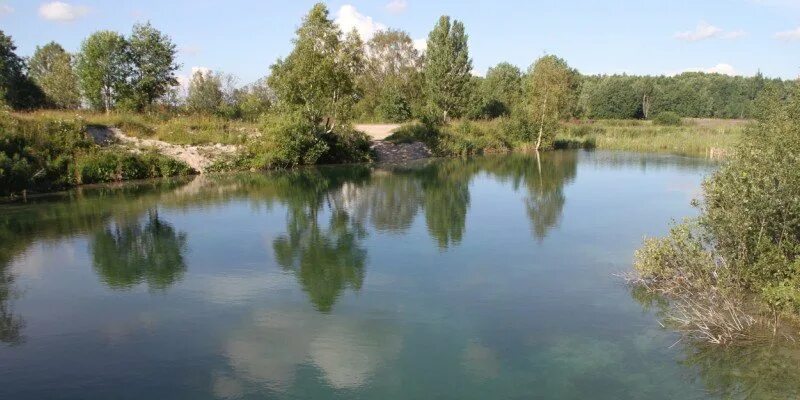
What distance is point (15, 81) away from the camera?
133 ft

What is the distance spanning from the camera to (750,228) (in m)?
10.2

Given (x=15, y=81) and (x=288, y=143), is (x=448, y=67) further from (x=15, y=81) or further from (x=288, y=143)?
(x=15, y=81)

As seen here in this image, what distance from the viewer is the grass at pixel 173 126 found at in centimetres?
3039

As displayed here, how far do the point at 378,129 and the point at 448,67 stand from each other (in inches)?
323

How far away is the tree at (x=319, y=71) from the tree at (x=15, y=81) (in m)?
20.0

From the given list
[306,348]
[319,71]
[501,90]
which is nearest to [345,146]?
[319,71]

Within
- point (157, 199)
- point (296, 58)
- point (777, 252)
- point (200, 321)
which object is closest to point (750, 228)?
point (777, 252)

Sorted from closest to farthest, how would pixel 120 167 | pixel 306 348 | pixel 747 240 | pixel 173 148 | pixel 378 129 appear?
1. pixel 306 348
2. pixel 747 240
3. pixel 120 167
4. pixel 173 148
5. pixel 378 129

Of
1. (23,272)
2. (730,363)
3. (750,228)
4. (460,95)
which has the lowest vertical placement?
(730,363)

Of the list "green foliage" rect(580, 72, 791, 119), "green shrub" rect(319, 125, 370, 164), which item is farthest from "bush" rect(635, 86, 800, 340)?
"green foliage" rect(580, 72, 791, 119)

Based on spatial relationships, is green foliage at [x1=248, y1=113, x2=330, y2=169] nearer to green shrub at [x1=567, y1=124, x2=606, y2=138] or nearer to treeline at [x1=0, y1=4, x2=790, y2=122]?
treeline at [x1=0, y1=4, x2=790, y2=122]

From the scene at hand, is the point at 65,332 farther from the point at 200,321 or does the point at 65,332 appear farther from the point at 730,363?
the point at 730,363

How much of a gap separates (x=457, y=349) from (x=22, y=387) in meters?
6.55

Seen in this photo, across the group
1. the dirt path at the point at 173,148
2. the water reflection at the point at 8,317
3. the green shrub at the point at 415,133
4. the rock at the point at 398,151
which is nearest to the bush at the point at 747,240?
the water reflection at the point at 8,317
